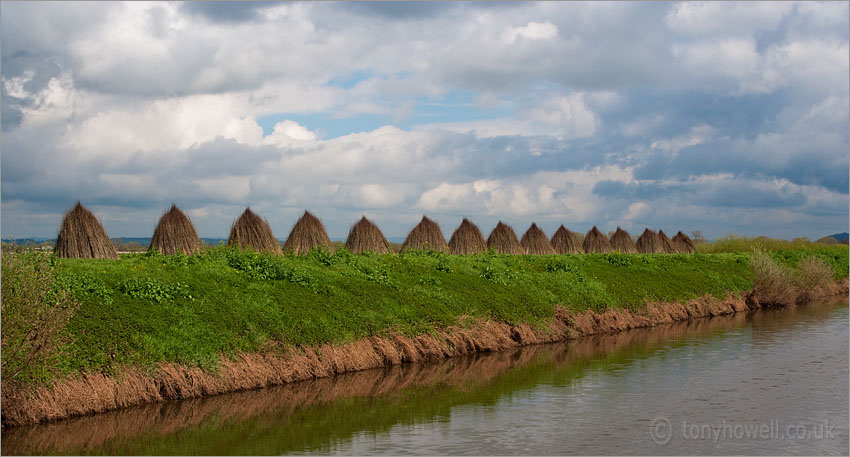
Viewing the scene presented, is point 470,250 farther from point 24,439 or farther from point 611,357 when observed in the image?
point 24,439

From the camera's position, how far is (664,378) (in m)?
20.5

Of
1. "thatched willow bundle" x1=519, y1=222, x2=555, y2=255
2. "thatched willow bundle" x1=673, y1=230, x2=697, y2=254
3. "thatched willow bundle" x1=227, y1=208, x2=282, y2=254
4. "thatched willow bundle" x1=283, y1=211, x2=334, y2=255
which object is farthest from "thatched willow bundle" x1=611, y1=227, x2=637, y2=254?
"thatched willow bundle" x1=227, y1=208, x2=282, y2=254

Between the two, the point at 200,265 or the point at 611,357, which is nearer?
the point at 200,265

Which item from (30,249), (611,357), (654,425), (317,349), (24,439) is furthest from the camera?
(611,357)

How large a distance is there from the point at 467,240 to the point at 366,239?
8.80 m

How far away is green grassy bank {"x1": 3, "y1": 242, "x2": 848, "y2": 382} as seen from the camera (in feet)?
56.5

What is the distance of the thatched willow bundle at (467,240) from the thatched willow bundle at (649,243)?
22.9m

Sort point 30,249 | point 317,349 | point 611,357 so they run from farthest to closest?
point 611,357 → point 317,349 → point 30,249

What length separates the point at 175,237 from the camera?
26.4 m

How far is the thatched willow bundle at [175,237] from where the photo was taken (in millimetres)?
26328

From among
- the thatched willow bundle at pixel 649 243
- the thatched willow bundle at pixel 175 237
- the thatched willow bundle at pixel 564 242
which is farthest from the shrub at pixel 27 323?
the thatched willow bundle at pixel 649 243

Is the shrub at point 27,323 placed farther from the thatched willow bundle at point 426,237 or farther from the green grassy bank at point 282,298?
the thatched willow bundle at point 426,237

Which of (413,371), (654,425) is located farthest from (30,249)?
(654,425)

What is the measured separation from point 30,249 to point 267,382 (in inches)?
254
